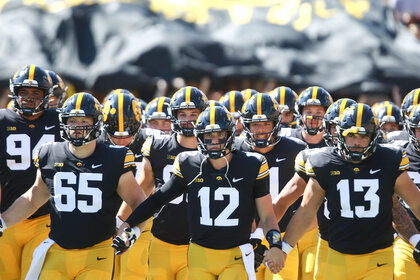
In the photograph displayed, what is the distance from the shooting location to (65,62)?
48.2 feet

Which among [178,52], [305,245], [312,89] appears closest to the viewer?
[305,245]

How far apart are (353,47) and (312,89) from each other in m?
7.70

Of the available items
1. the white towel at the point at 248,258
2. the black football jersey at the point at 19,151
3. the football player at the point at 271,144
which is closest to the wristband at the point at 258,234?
the white towel at the point at 248,258

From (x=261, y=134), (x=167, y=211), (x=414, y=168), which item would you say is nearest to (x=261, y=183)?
(x=261, y=134)

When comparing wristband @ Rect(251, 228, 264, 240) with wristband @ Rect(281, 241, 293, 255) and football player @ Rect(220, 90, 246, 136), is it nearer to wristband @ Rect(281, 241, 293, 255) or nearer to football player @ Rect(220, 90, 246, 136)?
wristband @ Rect(281, 241, 293, 255)

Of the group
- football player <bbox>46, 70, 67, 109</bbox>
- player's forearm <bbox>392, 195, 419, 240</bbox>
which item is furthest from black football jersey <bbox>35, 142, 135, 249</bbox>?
football player <bbox>46, 70, 67, 109</bbox>

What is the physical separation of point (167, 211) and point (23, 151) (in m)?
1.40

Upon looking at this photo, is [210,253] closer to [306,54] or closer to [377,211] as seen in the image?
[377,211]

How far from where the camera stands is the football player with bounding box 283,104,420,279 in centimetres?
509

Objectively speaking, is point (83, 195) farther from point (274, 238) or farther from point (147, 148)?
point (274, 238)

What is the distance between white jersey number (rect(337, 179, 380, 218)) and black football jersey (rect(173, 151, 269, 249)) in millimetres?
549

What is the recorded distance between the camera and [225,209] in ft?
16.7

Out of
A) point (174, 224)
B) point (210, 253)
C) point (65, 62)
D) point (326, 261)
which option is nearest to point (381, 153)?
point (326, 261)

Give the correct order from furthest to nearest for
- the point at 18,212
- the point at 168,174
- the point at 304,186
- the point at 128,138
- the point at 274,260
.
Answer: the point at 128,138 < the point at 168,174 < the point at 304,186 < the point at 18,212 < the point at 274,260
